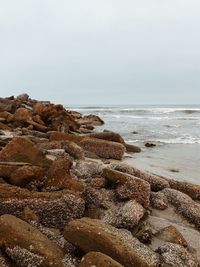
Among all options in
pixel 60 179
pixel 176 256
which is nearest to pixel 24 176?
pixel 60 179

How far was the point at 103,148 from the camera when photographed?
25.3 ft

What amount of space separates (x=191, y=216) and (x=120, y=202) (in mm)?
929

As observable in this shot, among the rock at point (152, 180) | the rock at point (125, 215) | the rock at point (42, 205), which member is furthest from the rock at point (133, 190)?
the rock at point (42, 205)

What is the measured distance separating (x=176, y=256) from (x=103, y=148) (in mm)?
4448

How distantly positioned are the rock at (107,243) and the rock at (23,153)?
1.80 meters

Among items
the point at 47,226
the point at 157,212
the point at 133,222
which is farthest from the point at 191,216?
the point at 47,226

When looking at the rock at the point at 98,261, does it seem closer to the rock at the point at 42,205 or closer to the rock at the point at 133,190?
the rock at the point at 42,205

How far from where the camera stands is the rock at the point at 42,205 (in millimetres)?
3736

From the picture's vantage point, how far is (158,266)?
A: 3.21 metres

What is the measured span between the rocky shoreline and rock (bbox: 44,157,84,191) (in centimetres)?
1

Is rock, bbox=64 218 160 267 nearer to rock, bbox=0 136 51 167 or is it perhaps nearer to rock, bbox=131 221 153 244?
rock, bbox=131 221 153 244

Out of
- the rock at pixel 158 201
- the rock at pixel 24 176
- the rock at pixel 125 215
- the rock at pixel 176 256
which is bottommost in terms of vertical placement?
the rock at pixel 176 256

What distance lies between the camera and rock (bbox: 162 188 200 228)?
4570 mm

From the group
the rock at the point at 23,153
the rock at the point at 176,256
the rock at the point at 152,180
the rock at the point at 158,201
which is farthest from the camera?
the rock at the point at 152,180
